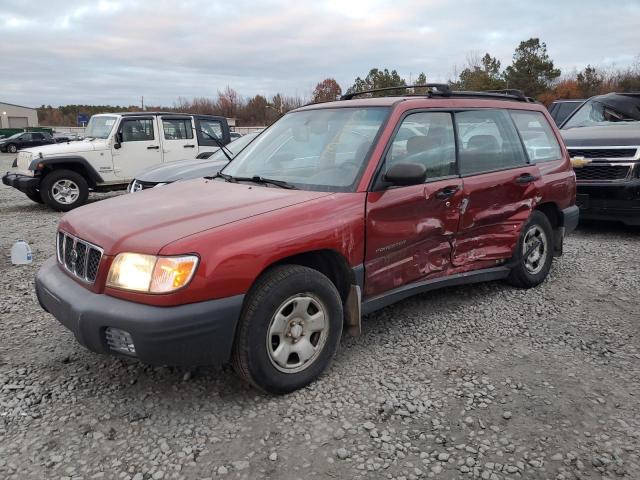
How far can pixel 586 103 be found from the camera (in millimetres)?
8812

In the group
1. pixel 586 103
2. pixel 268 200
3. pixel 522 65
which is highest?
pixel 522 65

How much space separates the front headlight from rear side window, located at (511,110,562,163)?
341 cm

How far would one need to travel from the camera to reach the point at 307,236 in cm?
298

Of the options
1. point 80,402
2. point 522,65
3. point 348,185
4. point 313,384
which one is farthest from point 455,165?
point 522,65

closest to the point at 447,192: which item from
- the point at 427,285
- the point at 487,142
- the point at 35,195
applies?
the point at 427,285

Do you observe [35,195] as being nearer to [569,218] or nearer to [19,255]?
[19,255]

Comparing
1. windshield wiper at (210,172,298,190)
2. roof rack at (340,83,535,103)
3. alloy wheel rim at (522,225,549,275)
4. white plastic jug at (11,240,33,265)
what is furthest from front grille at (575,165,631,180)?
white plastic jug at (11,240,33,265)

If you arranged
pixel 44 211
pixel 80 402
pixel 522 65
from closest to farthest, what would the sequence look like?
1. pixel 80 402
2. pixel 44 211
3. pixel 522 65

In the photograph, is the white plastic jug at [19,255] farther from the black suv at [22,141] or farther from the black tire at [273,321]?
the black suv at [22,141]

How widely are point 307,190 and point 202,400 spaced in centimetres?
141

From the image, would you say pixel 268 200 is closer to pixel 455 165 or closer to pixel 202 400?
pixel 202 400

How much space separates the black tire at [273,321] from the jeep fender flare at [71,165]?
827 cm

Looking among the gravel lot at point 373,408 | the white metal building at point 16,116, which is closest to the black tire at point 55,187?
the gravel lot at point 373,408

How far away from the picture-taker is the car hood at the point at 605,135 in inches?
269
